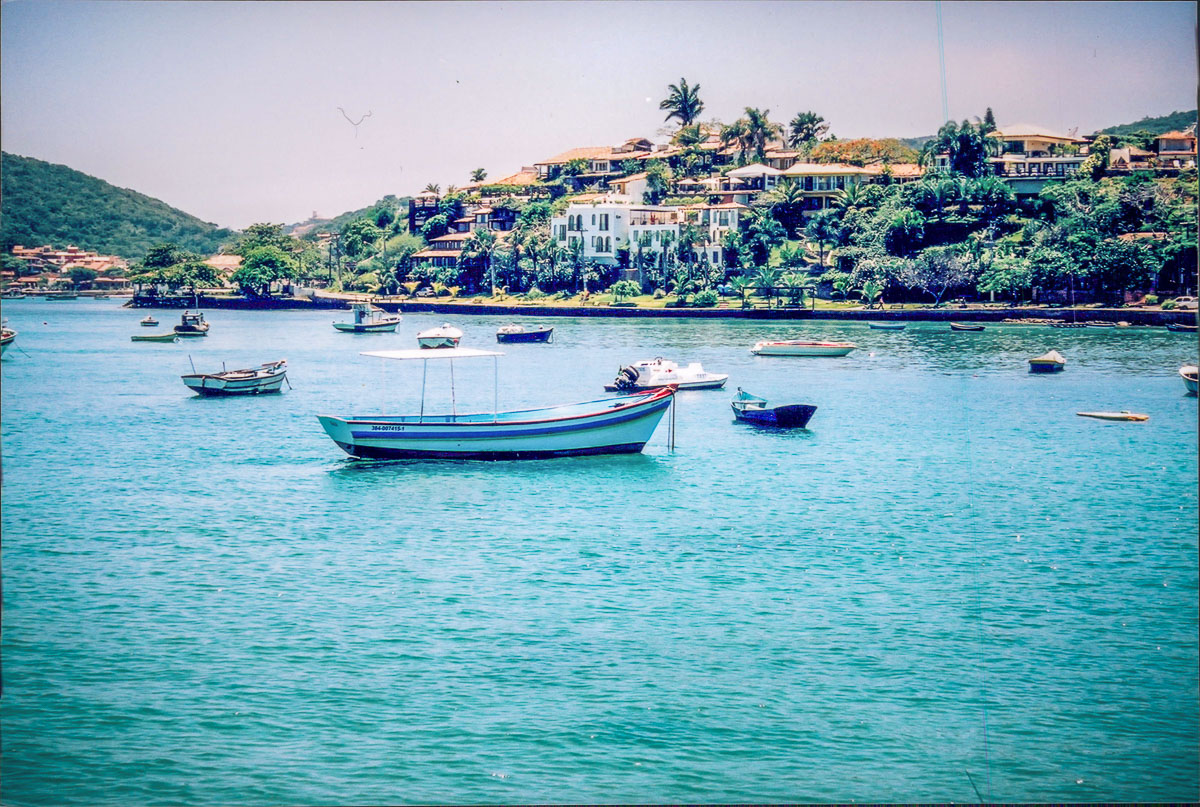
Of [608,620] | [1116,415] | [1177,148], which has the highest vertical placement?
[1177,148]

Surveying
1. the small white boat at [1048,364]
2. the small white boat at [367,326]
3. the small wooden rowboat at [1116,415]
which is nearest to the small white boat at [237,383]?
the small wooden rowboat at [1116,415]

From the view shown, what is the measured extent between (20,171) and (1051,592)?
28429 millimetres

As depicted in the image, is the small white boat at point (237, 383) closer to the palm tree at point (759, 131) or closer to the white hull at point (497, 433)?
the white hull at point (497, 433)

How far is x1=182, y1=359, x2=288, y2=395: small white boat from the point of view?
1013 inches

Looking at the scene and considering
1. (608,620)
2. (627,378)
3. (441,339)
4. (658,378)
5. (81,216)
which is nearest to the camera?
(608,620)

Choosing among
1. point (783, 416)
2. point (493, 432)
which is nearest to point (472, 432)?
point (493, 432)

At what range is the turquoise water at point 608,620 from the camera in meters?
6.68

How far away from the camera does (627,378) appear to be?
25.3m

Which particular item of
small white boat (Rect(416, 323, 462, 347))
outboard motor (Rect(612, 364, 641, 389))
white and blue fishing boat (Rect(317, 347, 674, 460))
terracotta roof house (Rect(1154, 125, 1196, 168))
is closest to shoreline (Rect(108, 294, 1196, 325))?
terracotta roof house (Rect(1154, 125, 1196, 168))

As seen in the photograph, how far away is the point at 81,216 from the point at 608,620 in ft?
121

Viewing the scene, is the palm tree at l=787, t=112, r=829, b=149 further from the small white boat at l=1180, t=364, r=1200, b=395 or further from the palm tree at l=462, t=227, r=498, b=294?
the small white boat at l=1180, t=364, r=1200, b=395

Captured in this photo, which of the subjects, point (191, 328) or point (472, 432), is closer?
point (472, 432)

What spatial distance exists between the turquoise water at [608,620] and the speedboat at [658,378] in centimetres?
501

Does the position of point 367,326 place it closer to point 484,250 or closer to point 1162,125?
Result: point 484,250
